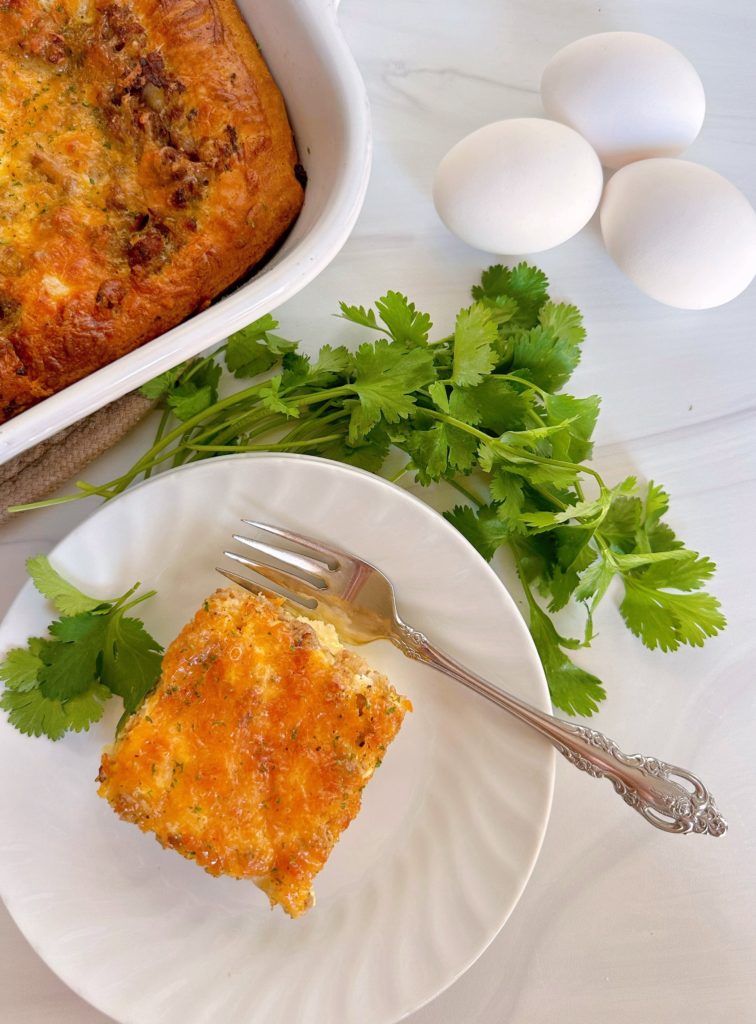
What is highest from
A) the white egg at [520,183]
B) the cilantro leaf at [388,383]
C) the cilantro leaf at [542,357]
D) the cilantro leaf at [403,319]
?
the white egg at [520,183]

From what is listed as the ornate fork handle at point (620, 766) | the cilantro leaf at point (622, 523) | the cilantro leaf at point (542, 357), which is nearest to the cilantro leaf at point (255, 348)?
the cilantro leaf at point (542, 357)

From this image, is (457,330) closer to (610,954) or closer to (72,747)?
(72,747)

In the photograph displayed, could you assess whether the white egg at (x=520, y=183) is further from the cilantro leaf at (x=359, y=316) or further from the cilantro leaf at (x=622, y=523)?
the cilantro leaf at (x=622, y=523)

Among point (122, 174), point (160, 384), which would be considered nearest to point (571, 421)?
point (160, 384)

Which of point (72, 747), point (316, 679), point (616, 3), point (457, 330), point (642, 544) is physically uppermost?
point (616, 3)

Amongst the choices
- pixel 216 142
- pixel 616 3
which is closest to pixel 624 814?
pixel 216 142

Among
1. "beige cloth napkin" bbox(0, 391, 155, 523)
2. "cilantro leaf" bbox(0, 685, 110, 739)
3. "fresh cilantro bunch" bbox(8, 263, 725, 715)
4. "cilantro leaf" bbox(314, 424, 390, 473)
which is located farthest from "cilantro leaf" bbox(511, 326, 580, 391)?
"cilantro leaf" bbox(0, 685, 110, 739)
